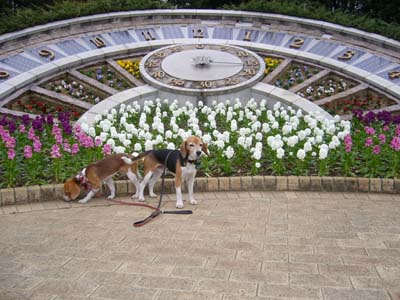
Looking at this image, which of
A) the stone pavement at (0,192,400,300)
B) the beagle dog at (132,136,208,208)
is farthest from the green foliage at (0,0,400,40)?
the beagle dog at (132,136,208,208)

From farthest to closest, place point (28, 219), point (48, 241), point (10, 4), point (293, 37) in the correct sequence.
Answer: point (10, 4) < point (293, 37) < point (28, 219) < point (48, 241)

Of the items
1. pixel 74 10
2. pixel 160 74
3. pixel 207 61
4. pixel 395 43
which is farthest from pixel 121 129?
pixel 395 43

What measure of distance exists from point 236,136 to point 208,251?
4.37m

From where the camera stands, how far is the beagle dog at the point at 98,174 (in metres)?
6.89

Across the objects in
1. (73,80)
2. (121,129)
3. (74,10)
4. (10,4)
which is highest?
(10,4)

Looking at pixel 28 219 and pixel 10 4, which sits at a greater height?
pixel 10 4

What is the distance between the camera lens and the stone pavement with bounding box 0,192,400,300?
3881mm

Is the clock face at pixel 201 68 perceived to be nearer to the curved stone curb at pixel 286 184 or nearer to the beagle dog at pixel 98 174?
the curved stone curb at pixel 286 184

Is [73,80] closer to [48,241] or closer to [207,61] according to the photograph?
[207,61]

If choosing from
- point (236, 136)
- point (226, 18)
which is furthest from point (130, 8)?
point (236, 136)

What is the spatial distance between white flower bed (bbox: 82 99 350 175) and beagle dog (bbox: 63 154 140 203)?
34.3 inches

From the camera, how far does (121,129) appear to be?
955 cm

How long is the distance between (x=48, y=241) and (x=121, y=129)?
15.0 ft

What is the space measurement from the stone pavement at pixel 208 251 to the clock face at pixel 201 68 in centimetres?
515
